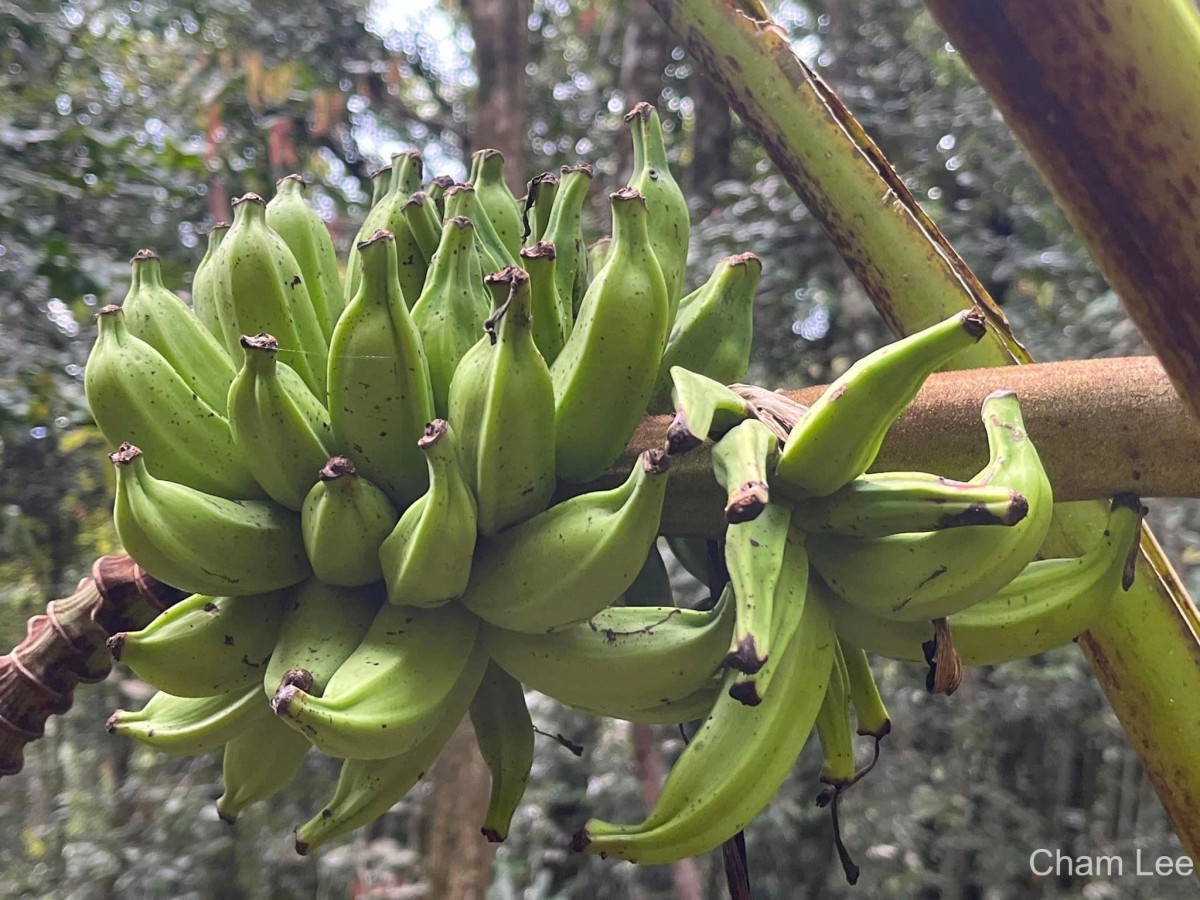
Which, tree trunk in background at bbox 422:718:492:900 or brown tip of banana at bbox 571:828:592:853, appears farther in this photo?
tree trunk in background at bbox 422:718:492:900

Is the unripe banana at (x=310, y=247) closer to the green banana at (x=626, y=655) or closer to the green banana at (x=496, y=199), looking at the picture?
the green banana at (x=496, y=199)

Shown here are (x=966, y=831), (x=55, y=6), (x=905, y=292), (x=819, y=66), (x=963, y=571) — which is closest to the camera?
(x=963, y=571)

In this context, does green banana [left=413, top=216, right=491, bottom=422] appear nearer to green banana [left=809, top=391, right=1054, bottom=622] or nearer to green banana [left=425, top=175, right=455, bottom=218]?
green banana [left=425, top=175, right=455, bottom=218]

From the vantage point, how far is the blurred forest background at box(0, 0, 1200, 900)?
218 cm

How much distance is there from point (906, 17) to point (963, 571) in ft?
11.5

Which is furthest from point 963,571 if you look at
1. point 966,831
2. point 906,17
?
point 906,17

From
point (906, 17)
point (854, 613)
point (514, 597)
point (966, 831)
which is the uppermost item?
point (514, 597)

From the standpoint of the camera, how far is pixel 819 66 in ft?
10.4

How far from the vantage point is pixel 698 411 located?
44 centimetres

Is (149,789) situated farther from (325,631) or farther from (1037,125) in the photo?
(1037,125)

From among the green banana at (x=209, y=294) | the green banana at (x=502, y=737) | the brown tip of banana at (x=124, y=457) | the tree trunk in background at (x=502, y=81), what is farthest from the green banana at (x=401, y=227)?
the tree trunk in background at (x=502, y=81)

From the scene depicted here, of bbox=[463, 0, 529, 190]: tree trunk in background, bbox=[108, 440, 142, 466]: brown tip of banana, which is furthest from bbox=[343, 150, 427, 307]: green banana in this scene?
bbox=[463, 0, 529, 190]: tree trunk in background

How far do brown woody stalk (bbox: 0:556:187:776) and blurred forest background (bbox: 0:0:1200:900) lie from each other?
4.44 ft

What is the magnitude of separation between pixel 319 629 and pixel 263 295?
0.83 feet
